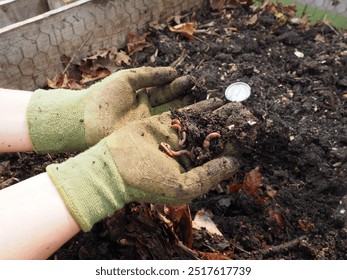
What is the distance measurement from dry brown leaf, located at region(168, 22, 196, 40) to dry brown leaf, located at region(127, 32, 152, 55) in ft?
0.90

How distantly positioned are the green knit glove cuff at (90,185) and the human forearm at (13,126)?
0.56 m

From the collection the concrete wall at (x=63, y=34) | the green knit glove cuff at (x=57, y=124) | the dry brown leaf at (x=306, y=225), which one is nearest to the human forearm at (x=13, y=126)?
the green knit glove cuff at (x=57, y=124)

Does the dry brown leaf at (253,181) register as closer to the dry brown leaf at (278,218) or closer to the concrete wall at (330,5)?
the dry brown leaf at (278,218)

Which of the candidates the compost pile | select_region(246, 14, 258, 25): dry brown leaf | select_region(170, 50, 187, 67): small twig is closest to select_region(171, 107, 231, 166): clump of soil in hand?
the compost pile

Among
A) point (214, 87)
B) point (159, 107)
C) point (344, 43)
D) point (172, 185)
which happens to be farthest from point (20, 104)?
point (344, 43)

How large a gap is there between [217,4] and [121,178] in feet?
8.20

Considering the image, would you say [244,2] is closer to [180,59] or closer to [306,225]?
[180,59]

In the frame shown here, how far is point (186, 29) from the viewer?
146 inches

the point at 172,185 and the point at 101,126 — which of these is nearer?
the point at 172,185

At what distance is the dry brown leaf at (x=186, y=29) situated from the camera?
3.70 metres

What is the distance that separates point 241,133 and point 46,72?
1820 millimetres

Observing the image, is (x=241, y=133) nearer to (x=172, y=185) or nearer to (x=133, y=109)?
(x=172, y=185)
